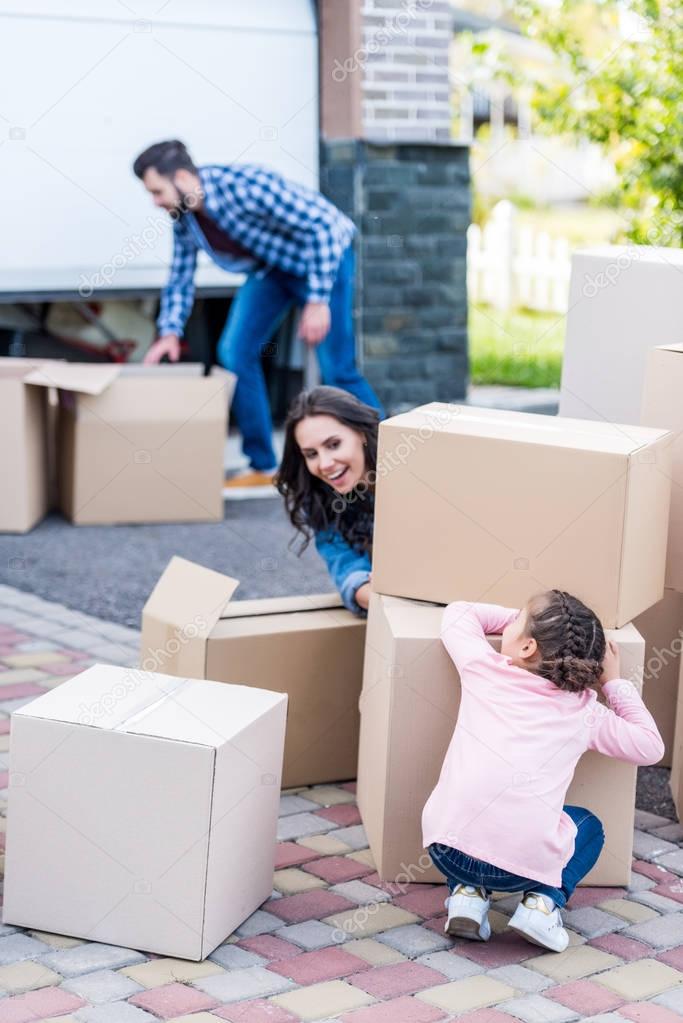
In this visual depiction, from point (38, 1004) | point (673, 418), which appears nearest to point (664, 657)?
point (673, 418)

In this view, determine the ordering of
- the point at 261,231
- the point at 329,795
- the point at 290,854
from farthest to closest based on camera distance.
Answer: the point at 261,231
the point at 329,795
the point at 290,854

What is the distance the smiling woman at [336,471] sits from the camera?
3.42 m

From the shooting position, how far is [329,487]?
3.48 m

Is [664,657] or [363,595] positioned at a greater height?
[363,595]

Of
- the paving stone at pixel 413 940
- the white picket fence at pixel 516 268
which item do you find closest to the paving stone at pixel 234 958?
the paving stone at pixel 413 940

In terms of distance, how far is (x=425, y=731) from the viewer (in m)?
2.78

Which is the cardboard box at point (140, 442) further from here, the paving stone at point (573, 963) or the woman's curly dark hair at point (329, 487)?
the paving stone at point (573, 963)

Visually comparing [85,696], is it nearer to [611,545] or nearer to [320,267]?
[611,545]

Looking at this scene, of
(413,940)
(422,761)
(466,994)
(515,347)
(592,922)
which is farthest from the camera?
(515,347)

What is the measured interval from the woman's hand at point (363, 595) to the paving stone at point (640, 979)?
1063 millimetres

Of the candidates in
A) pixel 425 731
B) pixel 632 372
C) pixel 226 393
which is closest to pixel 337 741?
pixel 425 731

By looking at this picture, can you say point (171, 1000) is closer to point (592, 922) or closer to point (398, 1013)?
point (398, 1013)

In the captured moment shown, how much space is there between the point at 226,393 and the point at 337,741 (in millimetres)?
2602

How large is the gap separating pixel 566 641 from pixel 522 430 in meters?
0.49
